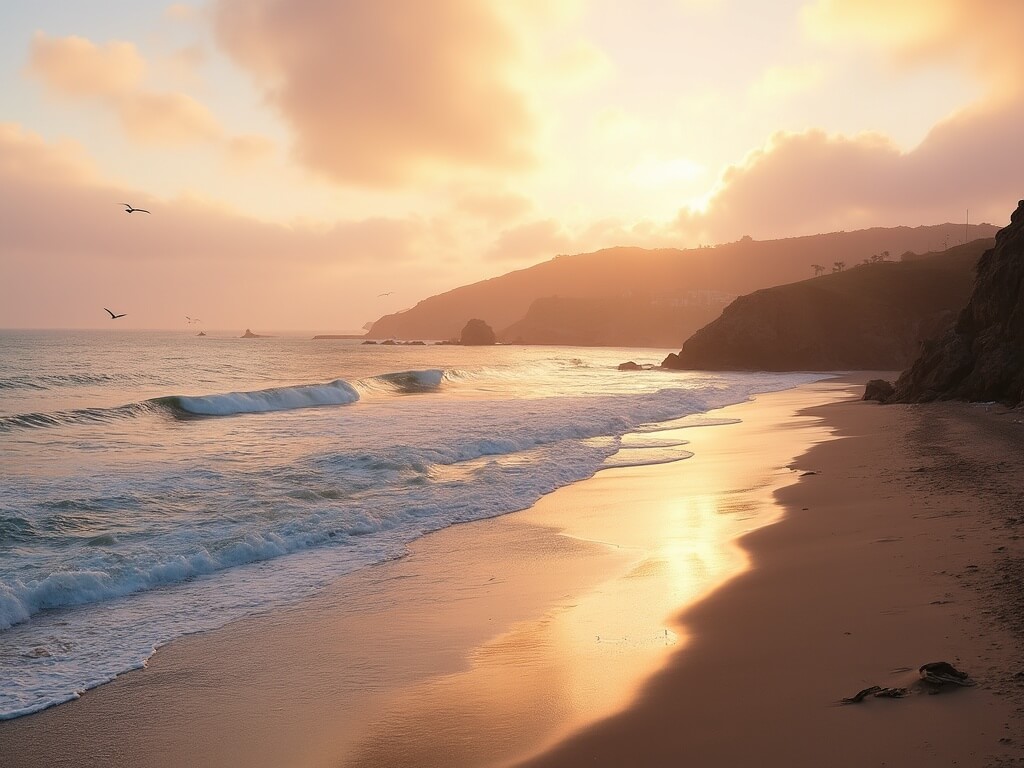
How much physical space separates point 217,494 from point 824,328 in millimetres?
79894

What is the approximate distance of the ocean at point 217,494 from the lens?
711cm

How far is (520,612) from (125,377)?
3976cm

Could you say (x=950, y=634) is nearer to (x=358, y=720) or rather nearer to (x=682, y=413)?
(x=358, y=720)

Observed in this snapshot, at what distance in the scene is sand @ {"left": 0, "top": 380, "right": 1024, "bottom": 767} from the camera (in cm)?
412

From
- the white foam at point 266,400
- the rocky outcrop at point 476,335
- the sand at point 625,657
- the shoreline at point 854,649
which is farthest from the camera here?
the rocky outcrop at point 476,335

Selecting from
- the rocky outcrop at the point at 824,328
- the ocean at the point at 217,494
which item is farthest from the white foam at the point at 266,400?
the rocky outcrop at the point at 824,328

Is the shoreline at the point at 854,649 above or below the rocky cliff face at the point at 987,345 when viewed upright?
below

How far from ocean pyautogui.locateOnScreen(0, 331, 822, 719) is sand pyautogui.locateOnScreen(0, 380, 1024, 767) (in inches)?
30.3

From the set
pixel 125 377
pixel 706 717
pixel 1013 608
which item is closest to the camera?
pixel 706 717

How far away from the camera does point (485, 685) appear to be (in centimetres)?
532

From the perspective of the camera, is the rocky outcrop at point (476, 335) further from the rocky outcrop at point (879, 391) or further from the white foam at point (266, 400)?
the rocky outcrop at point (879, 391)

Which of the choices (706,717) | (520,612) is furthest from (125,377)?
(706,717)

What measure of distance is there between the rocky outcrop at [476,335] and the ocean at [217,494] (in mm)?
124976

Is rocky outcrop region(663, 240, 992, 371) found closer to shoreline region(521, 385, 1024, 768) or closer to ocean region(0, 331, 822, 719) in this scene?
ocean region(0, 331, 822, 719)
